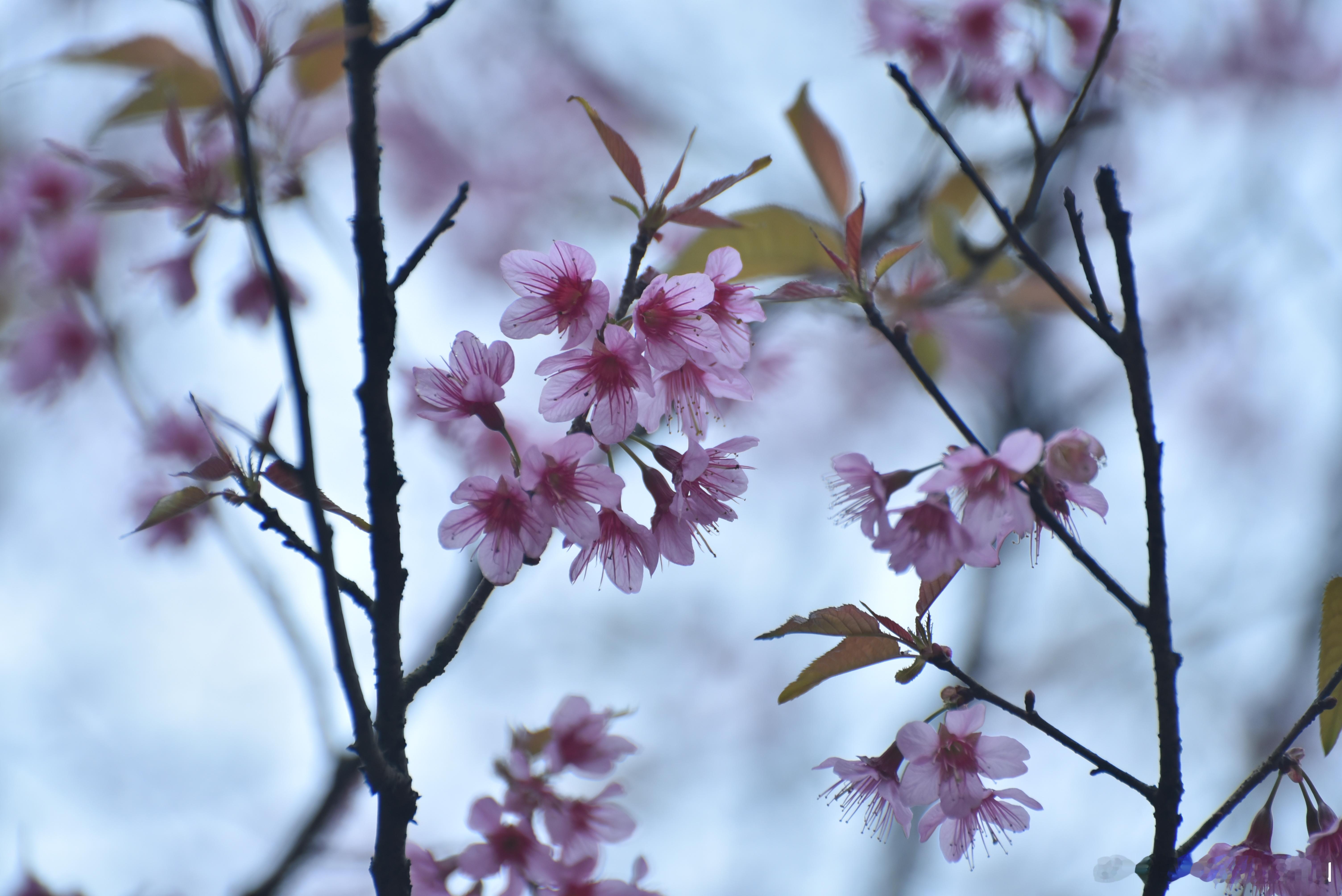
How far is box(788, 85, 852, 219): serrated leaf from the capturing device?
78.7 inches

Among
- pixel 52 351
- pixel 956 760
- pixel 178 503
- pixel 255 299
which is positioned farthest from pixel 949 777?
pixel 52 351

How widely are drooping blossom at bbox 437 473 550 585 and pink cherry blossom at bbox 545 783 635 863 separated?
1.70 ft

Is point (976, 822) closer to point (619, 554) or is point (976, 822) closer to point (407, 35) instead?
point (619, 554)

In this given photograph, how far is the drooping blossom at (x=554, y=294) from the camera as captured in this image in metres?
1.20

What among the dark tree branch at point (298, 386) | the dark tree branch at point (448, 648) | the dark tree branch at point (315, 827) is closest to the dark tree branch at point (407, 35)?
the dark tree branch at point (298, 386)

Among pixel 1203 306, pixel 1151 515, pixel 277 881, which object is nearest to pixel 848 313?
pixel 1151 515

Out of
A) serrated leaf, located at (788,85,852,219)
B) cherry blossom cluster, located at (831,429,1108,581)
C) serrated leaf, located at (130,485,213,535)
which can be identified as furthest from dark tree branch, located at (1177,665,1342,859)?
serrated leaf, located at (788,85,852,219)

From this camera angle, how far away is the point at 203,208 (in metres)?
1.31

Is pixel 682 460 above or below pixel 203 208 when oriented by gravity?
below

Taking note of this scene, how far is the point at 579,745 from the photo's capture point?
1508mm

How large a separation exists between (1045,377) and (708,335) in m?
3.71

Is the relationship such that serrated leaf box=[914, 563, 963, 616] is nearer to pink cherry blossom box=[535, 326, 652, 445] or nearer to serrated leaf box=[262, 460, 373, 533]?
pink cherry blossom box=[535, 326, 652, 445]

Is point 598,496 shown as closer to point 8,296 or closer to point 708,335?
point 708,335

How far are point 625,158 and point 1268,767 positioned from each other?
101 cm
